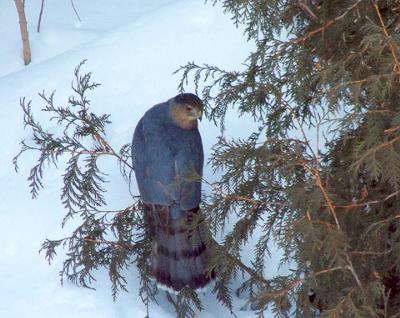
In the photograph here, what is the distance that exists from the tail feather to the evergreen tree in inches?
3.4

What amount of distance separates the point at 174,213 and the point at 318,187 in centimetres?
123

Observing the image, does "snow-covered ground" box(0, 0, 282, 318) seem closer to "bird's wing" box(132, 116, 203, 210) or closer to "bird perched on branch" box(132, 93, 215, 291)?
"bird perched on branch" box(132, 93, 215, 291)

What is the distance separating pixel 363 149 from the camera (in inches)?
141

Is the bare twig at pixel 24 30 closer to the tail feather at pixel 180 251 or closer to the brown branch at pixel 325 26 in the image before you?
the tail feather at pixel 180 251

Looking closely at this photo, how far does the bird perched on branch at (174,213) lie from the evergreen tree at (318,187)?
107mm

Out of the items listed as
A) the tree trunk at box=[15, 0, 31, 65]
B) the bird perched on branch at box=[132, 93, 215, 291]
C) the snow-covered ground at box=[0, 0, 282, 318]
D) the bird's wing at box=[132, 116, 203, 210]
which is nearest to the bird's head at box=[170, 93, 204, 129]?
the bird's wing at box=[132, 116, 203, 210]

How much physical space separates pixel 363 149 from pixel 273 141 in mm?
601

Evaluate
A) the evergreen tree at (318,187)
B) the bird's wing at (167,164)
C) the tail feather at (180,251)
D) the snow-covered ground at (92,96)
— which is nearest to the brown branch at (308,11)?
the evergreen tree at (318,187)

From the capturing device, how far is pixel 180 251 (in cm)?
462

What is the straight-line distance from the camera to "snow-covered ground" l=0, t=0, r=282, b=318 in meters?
4.82

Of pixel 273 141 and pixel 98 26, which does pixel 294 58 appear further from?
pixel 98 26

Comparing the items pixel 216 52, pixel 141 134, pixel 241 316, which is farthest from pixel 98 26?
pixel 241 316

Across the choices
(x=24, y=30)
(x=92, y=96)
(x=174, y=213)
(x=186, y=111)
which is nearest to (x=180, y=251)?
(x=174, y=213)

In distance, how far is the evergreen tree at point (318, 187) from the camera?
3.35 m
